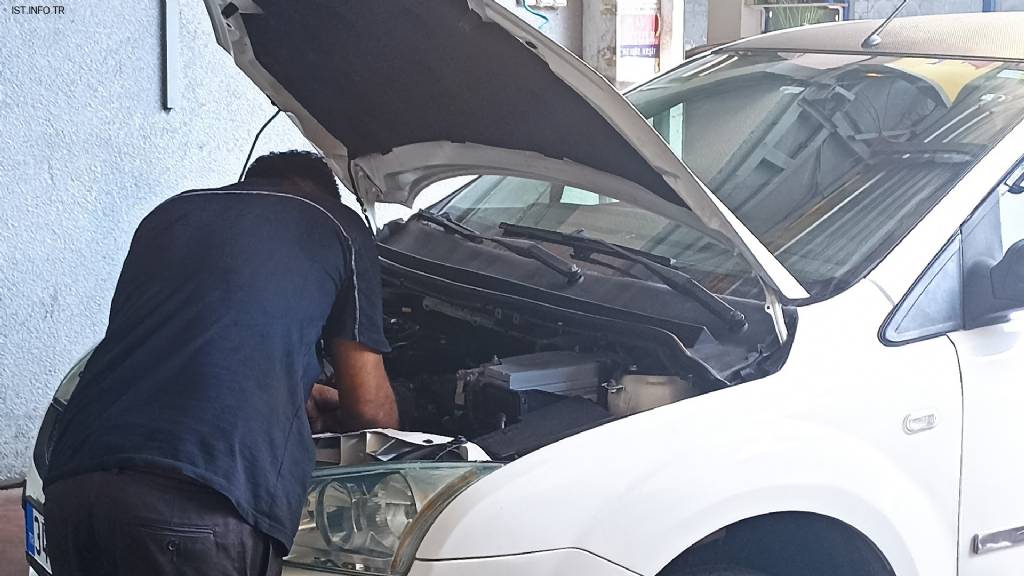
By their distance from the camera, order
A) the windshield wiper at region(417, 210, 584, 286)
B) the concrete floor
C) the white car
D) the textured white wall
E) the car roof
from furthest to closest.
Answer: the textured white wall
the concrete floor
the car roof
the windshield wiper at region(417, 210, 584, 286)
the white car

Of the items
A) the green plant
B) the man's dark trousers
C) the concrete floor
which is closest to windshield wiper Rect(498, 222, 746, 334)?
the man's dark trousers

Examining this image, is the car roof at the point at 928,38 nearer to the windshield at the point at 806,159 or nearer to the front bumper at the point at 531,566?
the windshield at the point at 806,159

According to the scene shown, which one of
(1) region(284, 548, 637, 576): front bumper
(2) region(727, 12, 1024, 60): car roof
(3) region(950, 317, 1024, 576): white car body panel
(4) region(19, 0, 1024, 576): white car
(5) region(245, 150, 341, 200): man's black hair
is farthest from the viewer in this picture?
(2) region(727, 12, 1024, 60): car roof

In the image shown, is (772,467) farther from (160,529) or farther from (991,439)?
(160,529)

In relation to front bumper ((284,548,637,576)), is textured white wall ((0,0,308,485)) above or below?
above

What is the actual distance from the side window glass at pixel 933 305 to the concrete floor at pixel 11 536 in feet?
9.30

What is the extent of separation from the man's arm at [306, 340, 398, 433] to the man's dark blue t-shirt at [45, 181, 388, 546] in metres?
0.05

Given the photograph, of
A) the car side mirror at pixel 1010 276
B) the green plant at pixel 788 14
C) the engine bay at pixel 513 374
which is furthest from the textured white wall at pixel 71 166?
the green plant at pixel 788 14

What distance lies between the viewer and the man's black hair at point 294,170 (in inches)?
107

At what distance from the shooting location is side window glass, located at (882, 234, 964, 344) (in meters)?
2.54

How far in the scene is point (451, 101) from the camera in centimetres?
273

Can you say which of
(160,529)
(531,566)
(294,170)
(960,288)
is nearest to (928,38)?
(960,288)

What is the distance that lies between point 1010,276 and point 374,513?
1405 mm

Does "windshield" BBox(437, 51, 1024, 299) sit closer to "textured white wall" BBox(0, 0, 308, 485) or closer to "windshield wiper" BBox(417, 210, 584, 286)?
"windshield wiper" BBox(417, 210, 584, 286)
